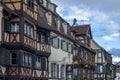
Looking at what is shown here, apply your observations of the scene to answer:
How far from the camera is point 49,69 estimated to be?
2267 inches

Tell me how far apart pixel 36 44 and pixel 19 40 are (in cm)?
540

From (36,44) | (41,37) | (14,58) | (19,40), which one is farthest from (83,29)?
(19,40)

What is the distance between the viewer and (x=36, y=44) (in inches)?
2016

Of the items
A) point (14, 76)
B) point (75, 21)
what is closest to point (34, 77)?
point (14, 76)

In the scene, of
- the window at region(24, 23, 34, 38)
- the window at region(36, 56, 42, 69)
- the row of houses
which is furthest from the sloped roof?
the window at region(24, 23, 34, 38)

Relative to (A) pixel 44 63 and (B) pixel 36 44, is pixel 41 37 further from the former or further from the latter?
(A) pixel 44 63

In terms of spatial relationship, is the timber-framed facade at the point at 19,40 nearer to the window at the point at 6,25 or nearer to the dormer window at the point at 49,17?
the window at the point at 6,25

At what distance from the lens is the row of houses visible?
45.8 m

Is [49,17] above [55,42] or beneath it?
above

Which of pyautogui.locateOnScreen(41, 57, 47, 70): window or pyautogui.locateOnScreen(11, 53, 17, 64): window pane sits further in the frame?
pyautogui.locateOnScreen(41, 57, 47, 70): window

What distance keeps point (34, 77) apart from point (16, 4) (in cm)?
858

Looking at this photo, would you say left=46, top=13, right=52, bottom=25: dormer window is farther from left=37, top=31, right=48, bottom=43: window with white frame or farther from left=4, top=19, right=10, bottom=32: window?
left=4, top=19, right=10, bottom=32: window

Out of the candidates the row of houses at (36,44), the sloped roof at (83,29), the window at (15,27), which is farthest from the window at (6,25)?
the sloped roof at (83,29)

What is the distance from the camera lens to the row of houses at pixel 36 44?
4581 centimetres
